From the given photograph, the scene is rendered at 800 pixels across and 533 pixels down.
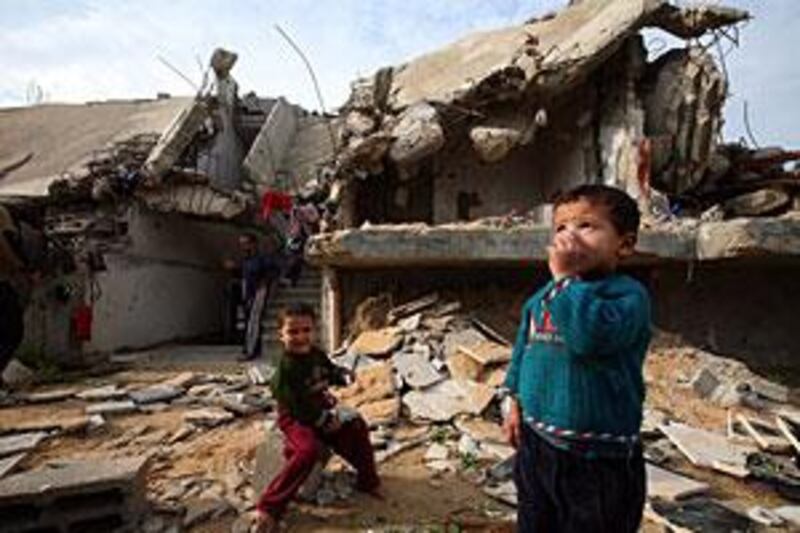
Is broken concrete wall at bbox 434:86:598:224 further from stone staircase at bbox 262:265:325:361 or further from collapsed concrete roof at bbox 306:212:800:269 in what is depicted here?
stone staircase at bbox 262:265:325:361

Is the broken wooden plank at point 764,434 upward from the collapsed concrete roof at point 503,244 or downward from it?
downward

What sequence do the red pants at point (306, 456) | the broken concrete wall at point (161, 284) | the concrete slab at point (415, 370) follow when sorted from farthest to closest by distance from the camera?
the broken concrete wall at point (161, 284) < the concrete slab at point (415, 370) < the red pants at point (306, 456)

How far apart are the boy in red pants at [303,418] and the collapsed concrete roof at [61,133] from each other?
9.66 meters

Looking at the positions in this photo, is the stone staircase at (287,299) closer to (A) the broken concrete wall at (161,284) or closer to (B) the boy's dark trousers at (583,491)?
(A) the broken concrete wall at (161,284)

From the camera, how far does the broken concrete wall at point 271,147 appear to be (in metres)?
15.7

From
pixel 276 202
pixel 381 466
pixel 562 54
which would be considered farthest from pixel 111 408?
pixel 562 54

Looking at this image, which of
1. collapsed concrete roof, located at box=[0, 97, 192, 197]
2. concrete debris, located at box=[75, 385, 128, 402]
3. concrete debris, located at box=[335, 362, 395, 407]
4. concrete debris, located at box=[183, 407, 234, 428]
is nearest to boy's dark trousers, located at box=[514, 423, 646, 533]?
concrete debris, located at box=[335, 362, 395, 407]

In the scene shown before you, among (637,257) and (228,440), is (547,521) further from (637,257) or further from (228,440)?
(637,257)

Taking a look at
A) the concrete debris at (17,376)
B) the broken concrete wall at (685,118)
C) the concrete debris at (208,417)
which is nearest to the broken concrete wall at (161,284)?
the concrete debris at (17,376)

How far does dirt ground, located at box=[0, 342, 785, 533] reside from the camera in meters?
4.11

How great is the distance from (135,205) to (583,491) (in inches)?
460

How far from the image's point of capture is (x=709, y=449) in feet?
17.7

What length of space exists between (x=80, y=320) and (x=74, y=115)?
818 centimetres

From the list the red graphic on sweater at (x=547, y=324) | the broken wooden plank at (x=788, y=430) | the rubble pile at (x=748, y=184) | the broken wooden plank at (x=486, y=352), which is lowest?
the broken wooden plank at (x=788, y=430)
